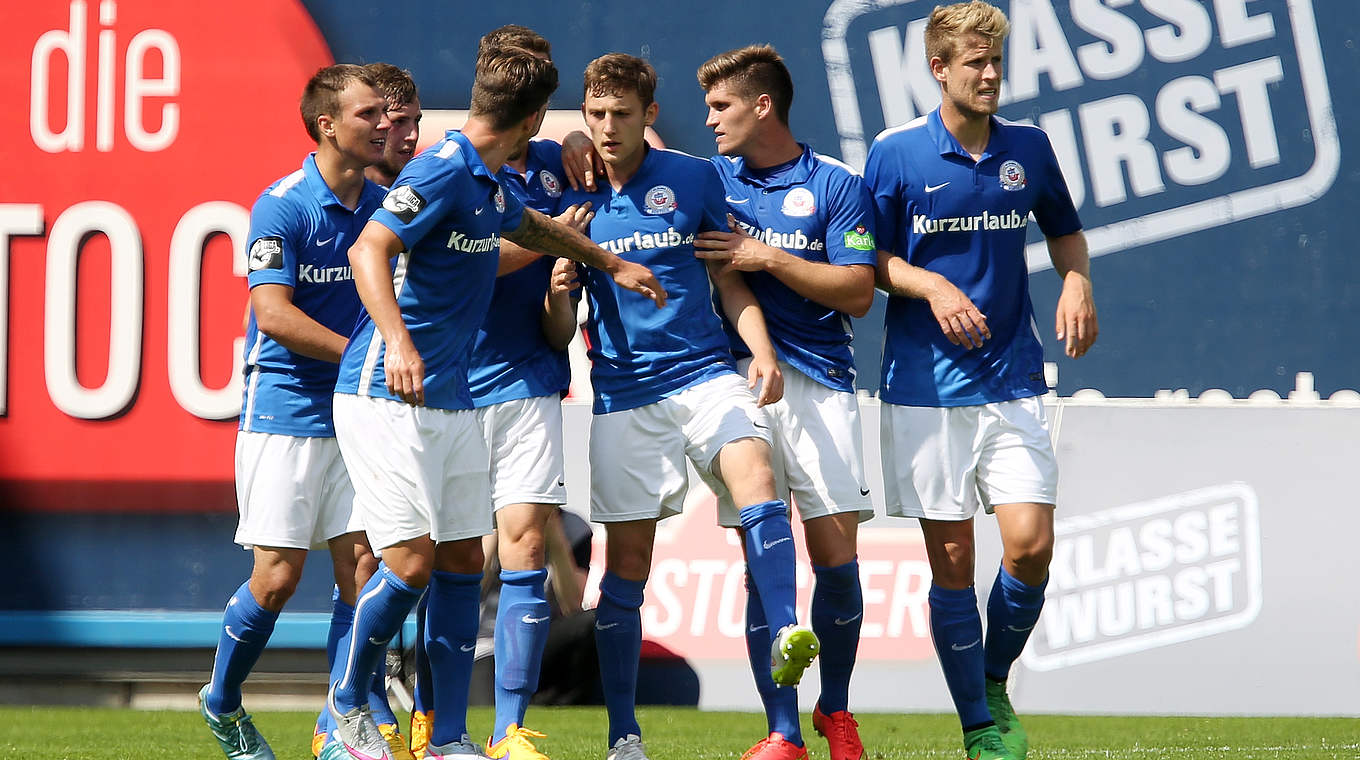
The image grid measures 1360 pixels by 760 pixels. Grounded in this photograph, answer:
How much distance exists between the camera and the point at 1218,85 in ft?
24.3

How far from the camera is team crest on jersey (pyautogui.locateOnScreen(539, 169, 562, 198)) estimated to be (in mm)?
4598

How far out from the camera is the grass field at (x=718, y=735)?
5.18m

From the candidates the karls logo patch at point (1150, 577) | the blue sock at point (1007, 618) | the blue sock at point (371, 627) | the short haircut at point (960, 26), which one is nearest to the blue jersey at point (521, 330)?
the blue sock at point (371, 627)

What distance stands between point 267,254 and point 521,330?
2.55 ft

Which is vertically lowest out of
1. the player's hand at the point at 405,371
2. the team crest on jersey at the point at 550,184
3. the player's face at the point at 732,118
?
the player's hand at the point at 405,371

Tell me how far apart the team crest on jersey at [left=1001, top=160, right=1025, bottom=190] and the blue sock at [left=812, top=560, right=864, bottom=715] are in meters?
1.19

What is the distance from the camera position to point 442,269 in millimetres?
3916

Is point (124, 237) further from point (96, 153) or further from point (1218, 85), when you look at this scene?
point (1218, 85)

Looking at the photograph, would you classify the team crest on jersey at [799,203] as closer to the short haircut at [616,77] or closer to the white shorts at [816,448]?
the white shorts at [816,448]

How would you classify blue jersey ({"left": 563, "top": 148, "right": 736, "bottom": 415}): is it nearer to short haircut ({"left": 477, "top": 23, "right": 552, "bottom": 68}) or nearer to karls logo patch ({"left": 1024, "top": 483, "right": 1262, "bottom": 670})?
short haircut ({"left": 477, "top": 23, "right": 552, "bottom": 68})

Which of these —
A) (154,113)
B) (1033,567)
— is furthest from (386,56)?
(1033,567)

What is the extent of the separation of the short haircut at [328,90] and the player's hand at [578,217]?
0.70m

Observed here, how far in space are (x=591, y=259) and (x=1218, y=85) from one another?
4477 mm

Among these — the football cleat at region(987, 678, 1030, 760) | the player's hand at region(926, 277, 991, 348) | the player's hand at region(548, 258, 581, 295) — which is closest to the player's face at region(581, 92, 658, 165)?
the player's hand at region(548, 258, 581, 295)
